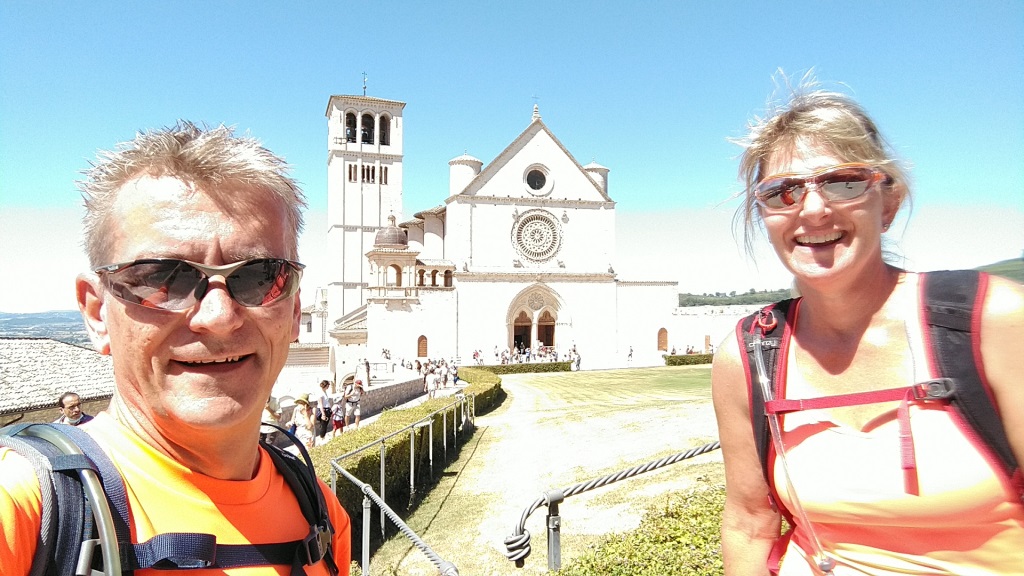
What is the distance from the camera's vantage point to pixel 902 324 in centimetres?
169

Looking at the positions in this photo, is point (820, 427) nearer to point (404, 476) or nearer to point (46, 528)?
point (46, 528)

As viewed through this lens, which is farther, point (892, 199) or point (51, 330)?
point (51, 330)

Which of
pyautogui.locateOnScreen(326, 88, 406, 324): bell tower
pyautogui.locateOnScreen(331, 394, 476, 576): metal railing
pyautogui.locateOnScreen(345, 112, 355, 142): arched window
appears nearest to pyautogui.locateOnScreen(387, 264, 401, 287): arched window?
pyautogui.locateOnScreen(326, 88, 406, 324): bell tower

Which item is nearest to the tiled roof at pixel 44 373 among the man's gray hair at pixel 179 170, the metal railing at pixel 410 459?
the metal railing at pixel 410 459

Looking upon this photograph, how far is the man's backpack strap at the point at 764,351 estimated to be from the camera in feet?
5.98

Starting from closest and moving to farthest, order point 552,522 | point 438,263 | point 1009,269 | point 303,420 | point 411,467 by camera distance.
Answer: point 1009,269, point 552,522, point 303,420, point 411,467, point 438,263

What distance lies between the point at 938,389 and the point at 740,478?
68 centimetres

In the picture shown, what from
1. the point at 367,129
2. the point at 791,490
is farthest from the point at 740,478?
the point at 367,129

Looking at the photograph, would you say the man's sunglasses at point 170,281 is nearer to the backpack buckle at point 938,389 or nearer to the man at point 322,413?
the backpack buckle at point 938,389

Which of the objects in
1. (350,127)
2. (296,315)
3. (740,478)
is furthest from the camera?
(350,127)

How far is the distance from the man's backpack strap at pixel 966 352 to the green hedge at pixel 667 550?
10.8 ft

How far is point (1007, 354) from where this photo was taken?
145cm

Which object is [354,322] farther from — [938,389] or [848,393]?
[938,389]

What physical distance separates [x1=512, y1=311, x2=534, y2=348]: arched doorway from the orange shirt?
36.0 meters
